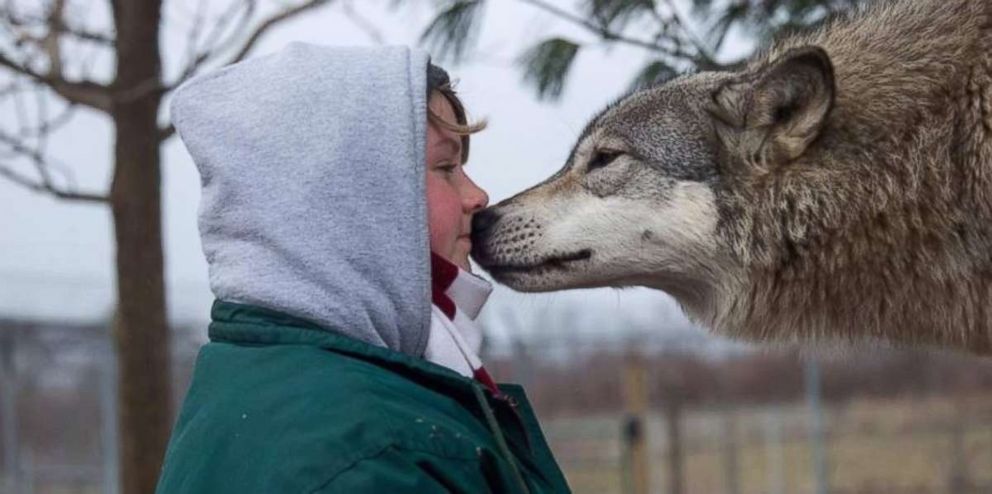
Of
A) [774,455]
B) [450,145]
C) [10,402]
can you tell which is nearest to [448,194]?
[450,145]

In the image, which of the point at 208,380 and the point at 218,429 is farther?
the point at 208,380

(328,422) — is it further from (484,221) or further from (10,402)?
(10,402)

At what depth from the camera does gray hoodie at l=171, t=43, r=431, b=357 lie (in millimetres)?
2189

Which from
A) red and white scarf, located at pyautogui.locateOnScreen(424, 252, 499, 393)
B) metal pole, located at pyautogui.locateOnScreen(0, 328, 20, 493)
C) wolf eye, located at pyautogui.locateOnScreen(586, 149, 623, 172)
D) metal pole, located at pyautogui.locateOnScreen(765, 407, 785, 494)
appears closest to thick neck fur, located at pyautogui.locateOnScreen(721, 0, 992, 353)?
wolf eye, located at pyautogui.locateOnScreen(586, 149, 623, 172)

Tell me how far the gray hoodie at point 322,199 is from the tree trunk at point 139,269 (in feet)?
8.02

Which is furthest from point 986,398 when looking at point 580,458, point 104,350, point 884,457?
point 104,350

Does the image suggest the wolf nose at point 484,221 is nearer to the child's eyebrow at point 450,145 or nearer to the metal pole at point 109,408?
the child's eyebrow at point 450,145

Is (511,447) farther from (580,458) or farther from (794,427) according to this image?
(794,427)

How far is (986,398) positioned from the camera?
14.4 m

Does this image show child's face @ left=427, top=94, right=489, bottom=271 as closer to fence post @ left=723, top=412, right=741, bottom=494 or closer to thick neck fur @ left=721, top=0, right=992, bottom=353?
thick neck fur @ left=721, top=0, right=992, bottom=353

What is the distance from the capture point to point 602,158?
3.81m

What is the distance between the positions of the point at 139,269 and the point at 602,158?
172 cm

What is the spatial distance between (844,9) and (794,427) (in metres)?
10.6

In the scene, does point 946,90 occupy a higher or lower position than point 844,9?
lower
